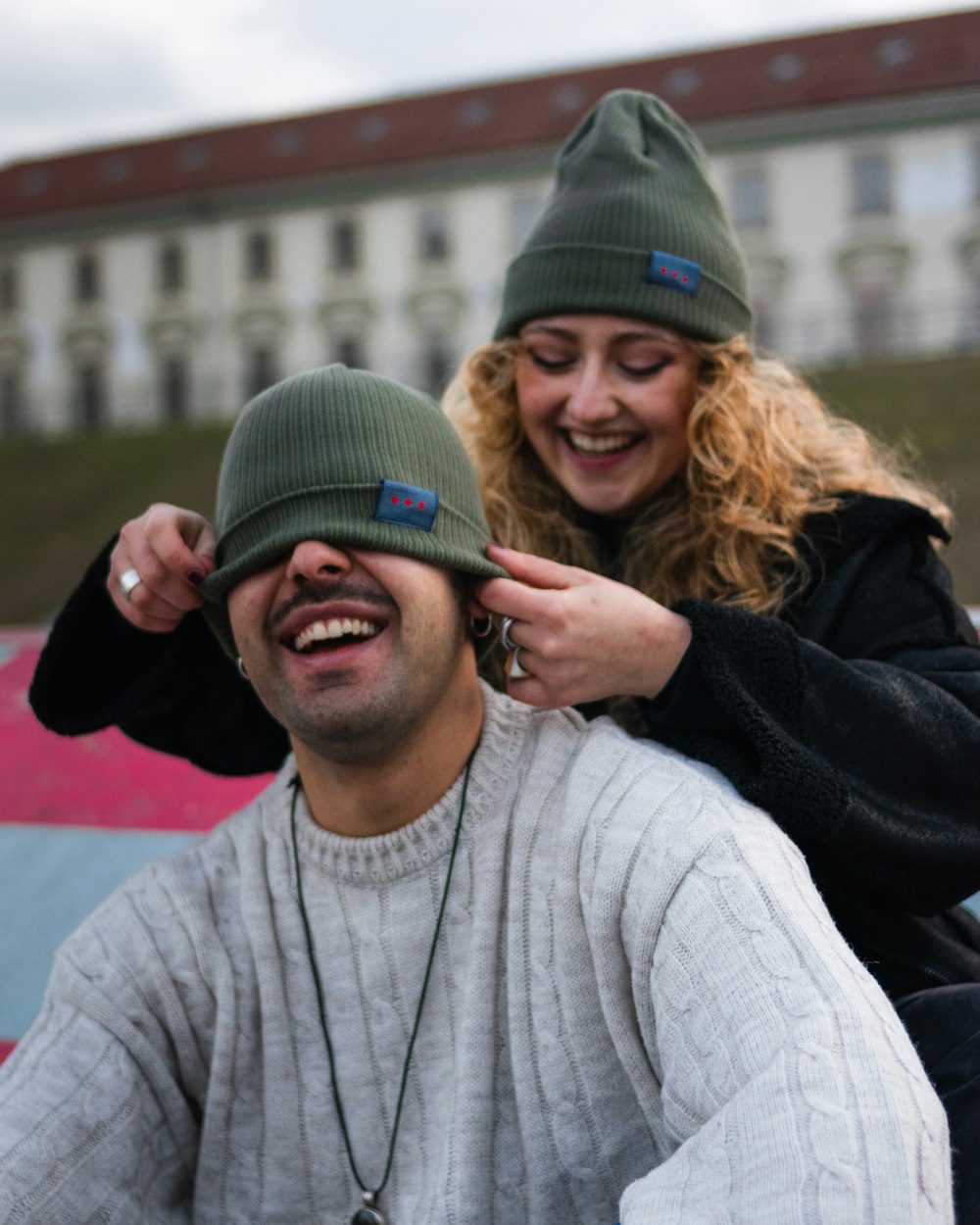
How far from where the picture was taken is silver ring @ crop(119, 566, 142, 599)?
189 centimetres

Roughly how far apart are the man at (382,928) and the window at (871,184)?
28766mm

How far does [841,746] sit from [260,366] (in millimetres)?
32089

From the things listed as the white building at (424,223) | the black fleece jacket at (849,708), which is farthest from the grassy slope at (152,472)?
the black fleece jacket at (849,708)

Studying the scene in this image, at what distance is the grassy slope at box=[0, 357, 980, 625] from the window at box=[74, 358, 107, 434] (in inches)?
339

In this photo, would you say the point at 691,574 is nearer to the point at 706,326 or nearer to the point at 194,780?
the point at 706,326

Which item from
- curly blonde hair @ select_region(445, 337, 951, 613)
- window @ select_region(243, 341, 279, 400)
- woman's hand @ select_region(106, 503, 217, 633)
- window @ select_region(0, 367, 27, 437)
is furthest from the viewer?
window @ select_region(0, 367, 27, 437)

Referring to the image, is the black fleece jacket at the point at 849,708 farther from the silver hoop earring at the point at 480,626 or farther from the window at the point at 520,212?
the window at the point at 520,212

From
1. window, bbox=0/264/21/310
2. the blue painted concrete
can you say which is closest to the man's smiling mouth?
the blue painted concrete

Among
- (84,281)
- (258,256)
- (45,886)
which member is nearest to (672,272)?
(45,886)

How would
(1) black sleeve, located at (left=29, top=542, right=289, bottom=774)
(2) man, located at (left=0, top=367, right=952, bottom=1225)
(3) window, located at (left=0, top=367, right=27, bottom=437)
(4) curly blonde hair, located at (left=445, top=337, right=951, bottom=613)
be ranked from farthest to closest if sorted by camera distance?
(3) window, located at (left=0, top=367, right=27, bottom=437)
(4) curly blonde hair, located at (left=445, top=337, right=951, bottom=613)
(1) black sleeve, located at (left=29, top=542, right=289, bottom=774)
(2) man, located at (left=0, top=367, right=952, bottom=1225)

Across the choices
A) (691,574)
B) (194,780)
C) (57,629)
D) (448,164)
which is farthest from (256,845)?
(448,164)

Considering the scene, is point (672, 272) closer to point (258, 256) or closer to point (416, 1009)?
point (416, 1009)

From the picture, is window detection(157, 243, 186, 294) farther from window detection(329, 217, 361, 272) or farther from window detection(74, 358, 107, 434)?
window detection(329, 217, 361, 272)

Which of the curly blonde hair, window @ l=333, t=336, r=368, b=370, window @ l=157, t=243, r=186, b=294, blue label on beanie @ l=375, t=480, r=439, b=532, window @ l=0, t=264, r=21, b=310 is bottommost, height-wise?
window @ l=333, t=336, r=368, b=370
